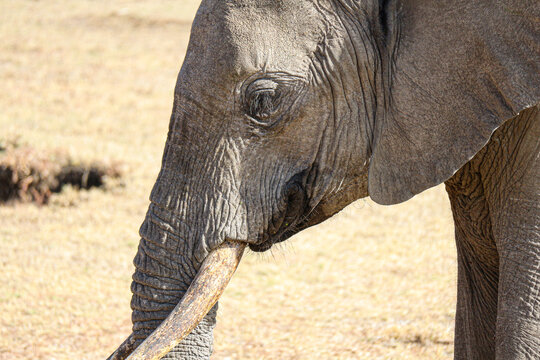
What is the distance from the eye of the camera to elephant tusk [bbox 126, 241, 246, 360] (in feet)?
6.86

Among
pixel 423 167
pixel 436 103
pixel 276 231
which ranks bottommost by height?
pixel 276 231

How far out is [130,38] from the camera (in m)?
16.4

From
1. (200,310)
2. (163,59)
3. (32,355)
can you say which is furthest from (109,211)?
(163,59)

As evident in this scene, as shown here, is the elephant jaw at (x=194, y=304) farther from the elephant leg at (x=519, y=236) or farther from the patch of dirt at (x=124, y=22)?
the patch of dirt at (x=124, y=22)

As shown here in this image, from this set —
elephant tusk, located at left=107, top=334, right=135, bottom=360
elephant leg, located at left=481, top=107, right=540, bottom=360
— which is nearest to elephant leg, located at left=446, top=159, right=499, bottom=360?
elephant leg, located at left=481, top=107, right=540, bottom=360

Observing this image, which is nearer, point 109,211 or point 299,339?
point 299,339

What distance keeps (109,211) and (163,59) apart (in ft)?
25.2

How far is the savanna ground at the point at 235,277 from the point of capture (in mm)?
4527

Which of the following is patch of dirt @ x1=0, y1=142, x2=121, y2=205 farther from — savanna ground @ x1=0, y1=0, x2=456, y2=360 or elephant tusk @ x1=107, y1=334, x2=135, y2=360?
elephant tusk @ x1=107, y1=334, x2=135, y2=360

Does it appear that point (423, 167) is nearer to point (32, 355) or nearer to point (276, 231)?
point (276, 231)

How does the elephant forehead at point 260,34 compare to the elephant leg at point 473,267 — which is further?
the elephant leg at point 473,267

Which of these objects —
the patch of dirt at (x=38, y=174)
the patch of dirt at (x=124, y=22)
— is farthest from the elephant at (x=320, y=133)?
the patch of dirt at (x=124, y=22)

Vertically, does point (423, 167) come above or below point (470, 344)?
above

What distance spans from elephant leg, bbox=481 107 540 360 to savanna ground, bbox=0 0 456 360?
73 cm
